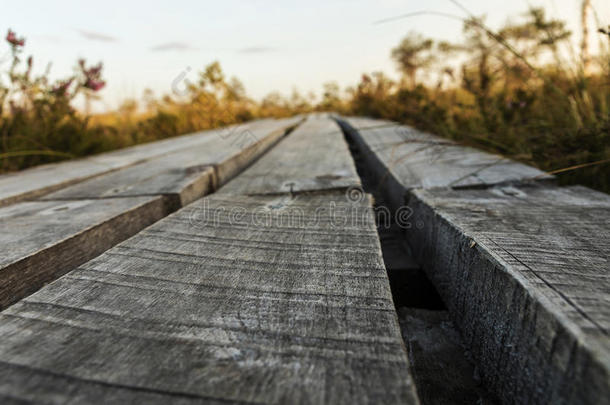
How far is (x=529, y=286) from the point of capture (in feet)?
1.49

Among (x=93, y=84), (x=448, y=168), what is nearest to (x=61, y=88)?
(x=93, y=84)

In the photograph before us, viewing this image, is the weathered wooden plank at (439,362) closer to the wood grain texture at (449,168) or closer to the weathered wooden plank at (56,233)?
the wood grain texture at (449,168)

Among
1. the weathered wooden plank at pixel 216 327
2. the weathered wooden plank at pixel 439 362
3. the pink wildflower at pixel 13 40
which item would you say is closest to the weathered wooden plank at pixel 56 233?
the weathered wooden plank at pixel 216 327

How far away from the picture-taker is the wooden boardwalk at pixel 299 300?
36cm

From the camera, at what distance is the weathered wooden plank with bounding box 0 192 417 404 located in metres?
0.35

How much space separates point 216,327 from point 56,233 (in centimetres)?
58

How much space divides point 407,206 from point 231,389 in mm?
857

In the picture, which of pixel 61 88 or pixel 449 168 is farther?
pixel 61 88

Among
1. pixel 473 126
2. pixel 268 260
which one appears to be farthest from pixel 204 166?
pixel 473 126

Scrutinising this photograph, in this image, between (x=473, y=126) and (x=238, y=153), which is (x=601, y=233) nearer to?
(x=238, y=153)

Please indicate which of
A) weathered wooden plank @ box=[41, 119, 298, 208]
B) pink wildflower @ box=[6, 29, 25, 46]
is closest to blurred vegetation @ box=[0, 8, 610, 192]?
pink wildflower @ box=[6, 29, 25, 46]

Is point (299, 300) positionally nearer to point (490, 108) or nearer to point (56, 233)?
point (56, 233)

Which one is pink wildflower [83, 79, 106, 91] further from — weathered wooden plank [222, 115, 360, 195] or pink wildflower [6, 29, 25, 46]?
weathered wooden plank [222, 115, 360, 195]

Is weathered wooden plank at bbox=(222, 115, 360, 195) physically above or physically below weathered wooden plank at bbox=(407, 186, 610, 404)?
above
